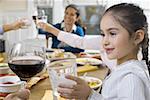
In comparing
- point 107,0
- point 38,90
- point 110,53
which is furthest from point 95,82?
point 107,0

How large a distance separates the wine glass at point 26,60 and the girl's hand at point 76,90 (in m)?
0.18

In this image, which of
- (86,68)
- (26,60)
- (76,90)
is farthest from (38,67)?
(86,68)

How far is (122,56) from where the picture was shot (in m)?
1.08

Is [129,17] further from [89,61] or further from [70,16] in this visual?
[70,16]

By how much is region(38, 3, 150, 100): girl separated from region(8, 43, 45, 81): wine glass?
182mm

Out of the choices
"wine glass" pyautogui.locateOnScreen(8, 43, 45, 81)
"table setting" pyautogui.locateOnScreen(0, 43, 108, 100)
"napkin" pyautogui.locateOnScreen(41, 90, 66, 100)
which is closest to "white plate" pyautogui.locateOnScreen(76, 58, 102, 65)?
"table setting" pyautogui.locateOnScreen(0, 43, 108, 100)

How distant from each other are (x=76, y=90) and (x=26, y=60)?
0.28m

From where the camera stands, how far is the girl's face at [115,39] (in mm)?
1055

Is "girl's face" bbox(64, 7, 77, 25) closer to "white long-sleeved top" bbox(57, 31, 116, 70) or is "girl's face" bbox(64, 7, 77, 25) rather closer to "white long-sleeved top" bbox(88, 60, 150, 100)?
"white long-sleeved top" bbox(57, 31, 116, 70)

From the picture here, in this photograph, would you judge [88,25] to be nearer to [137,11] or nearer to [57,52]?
[57,52]

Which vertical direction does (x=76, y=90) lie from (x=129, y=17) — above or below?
below

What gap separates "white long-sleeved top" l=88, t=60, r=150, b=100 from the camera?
0.95 meters

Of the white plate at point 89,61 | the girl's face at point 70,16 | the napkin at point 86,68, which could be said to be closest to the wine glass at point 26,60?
the napkin at point 86,68

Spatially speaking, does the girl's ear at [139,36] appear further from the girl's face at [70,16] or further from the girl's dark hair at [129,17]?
the girl's face at [70,16]
